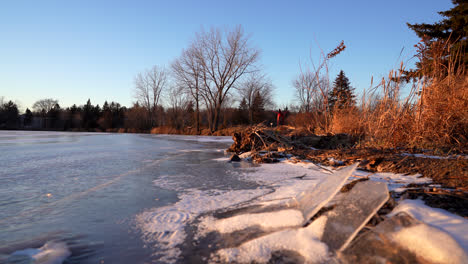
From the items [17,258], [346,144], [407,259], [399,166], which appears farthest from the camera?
[346,144]

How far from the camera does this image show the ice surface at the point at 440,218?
0.94 meters

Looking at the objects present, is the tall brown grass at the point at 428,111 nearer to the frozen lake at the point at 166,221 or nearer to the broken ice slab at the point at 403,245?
the frozen lake at the point at 166,221

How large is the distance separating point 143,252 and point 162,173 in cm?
212

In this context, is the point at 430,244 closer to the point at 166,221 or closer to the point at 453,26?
the point at 166,221

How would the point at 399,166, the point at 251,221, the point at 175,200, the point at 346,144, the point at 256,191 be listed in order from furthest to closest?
the point at 346,144
the point at 399,166
the point at 256,191
the point at 175,200
the point at 251,221

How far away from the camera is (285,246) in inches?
43.7

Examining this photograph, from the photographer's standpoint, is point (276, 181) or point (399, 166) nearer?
point (399, 166)

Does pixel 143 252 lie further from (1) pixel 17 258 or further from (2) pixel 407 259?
(2) pixel 407 259

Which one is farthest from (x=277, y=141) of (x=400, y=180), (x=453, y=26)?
(x=453, y=26)

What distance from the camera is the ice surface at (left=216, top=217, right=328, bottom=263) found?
3.34 feet

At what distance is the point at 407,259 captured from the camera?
874 millimetres

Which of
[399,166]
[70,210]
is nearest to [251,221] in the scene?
[70,210]

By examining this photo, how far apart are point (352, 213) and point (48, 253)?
55.7 inches

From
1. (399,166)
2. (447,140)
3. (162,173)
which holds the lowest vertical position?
(162,173)
